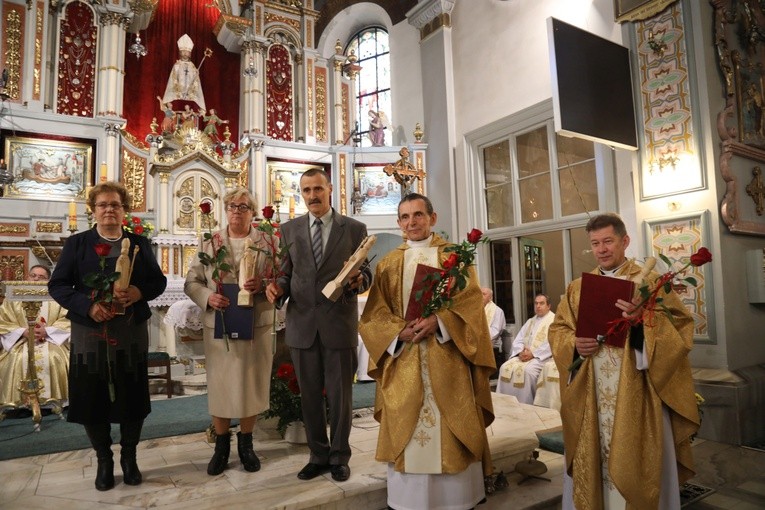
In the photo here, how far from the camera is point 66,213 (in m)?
8.45

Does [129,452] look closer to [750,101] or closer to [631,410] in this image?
[631,410]

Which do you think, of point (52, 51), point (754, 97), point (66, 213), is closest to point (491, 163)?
point (754, 97)

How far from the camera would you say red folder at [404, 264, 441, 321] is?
2.63 metres

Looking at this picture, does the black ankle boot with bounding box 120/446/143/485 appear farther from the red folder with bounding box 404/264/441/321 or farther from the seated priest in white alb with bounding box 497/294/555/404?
the seated priest in white alb with bounding box 497/294/555/404

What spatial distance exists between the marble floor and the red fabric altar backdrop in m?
7.96

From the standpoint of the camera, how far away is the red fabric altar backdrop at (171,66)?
10.1 metres

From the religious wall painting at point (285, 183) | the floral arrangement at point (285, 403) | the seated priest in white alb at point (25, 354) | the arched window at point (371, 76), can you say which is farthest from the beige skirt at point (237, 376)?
the arched window at point (371, 76)

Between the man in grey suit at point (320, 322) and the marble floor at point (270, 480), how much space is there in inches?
7.9

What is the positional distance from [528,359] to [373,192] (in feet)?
17.0

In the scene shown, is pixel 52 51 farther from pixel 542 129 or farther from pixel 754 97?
pixel 754 97

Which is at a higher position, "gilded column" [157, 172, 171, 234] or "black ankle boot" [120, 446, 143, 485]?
"gilded column" [157, 172, 171, 234]

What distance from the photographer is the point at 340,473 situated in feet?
9.46

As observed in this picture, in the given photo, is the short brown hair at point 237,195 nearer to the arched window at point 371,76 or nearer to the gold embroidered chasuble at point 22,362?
the gold embroidered chasuble at point 22,362

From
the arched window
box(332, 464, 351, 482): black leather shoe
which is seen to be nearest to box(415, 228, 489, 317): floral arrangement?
box(332, 464, 351, 482): black leather shoe
